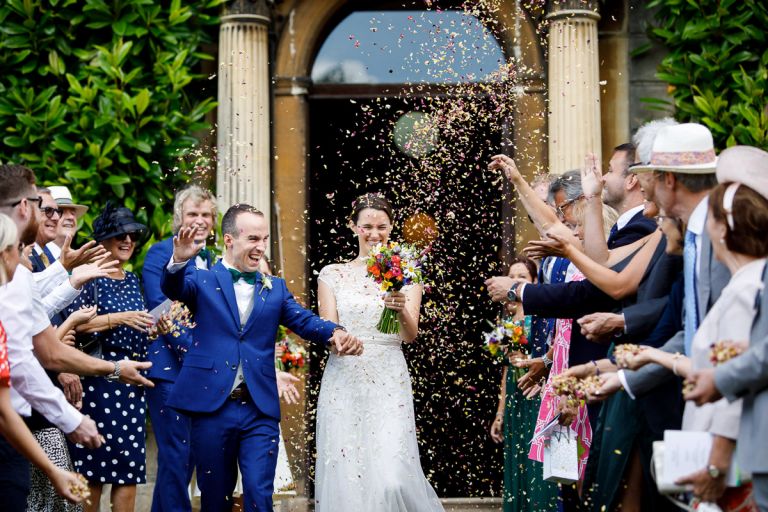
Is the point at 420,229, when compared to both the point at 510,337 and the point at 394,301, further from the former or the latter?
the point at 394,301

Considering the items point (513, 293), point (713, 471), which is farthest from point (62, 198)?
point (713, 471)

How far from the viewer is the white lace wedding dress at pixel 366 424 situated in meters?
7.25

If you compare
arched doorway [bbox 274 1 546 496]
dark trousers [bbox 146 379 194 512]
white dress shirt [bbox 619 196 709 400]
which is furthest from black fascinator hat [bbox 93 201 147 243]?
white dress shirt [bbox 619 196 709 400]

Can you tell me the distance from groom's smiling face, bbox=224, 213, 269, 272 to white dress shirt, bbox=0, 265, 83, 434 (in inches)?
80.6

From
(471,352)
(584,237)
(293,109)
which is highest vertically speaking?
(293,109)

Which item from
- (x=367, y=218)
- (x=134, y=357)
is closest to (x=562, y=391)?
(x=367, y=218)

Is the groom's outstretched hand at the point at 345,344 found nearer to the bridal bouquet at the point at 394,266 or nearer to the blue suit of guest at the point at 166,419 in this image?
the bridal bouquet at the point at 394,266

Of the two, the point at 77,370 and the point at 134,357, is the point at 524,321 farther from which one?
the point at 77,370

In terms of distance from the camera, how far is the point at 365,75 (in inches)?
435

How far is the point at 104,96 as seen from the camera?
1002 centimetres

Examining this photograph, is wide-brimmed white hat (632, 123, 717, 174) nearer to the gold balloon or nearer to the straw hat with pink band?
the straw hat with pink band

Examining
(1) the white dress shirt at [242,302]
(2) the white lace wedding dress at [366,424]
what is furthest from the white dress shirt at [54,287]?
(2) the white lace wedding dress at [366,424]

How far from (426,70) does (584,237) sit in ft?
17.2

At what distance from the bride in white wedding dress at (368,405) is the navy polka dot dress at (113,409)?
4.06ft
